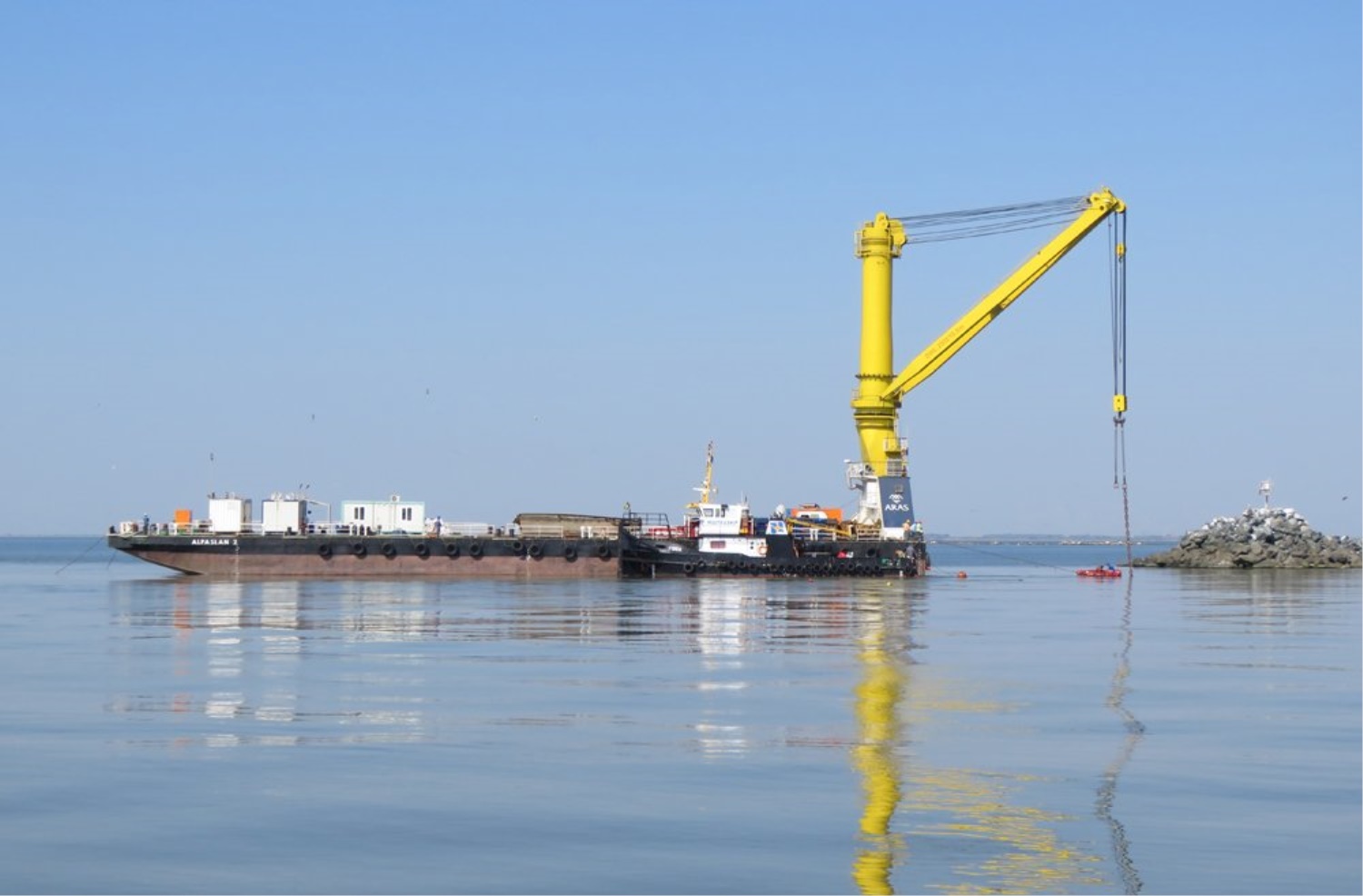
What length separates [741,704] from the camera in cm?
2909

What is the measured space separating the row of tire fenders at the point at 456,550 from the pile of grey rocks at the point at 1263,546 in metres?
48.1

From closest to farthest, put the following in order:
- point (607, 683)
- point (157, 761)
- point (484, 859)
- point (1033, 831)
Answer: point (484, 859), point (1033, 831), point (157, 761), point (607, 683)

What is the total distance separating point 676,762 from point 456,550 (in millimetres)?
66510

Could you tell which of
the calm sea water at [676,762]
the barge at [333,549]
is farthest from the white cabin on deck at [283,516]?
the calm sea water at [676,762]

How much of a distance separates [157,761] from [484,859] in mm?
7466

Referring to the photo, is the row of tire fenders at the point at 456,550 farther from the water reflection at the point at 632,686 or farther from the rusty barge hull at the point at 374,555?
the water reflection at the point at 632,686

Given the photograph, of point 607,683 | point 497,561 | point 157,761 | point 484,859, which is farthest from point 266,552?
point 484,859

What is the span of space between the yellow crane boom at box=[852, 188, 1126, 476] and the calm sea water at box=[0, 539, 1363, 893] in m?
41.5

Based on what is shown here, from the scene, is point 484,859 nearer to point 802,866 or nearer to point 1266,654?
point 802,866

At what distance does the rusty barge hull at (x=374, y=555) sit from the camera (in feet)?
281

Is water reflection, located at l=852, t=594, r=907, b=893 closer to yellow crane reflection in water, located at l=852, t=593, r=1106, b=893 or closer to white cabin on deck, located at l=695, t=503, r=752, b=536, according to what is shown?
yellow crane reflection in water, located at l=852, t=593, r=1106, b=893

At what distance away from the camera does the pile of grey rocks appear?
363 feet

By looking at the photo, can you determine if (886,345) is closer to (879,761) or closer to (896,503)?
(896,503)

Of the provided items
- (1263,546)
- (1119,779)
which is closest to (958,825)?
(1119,779)
